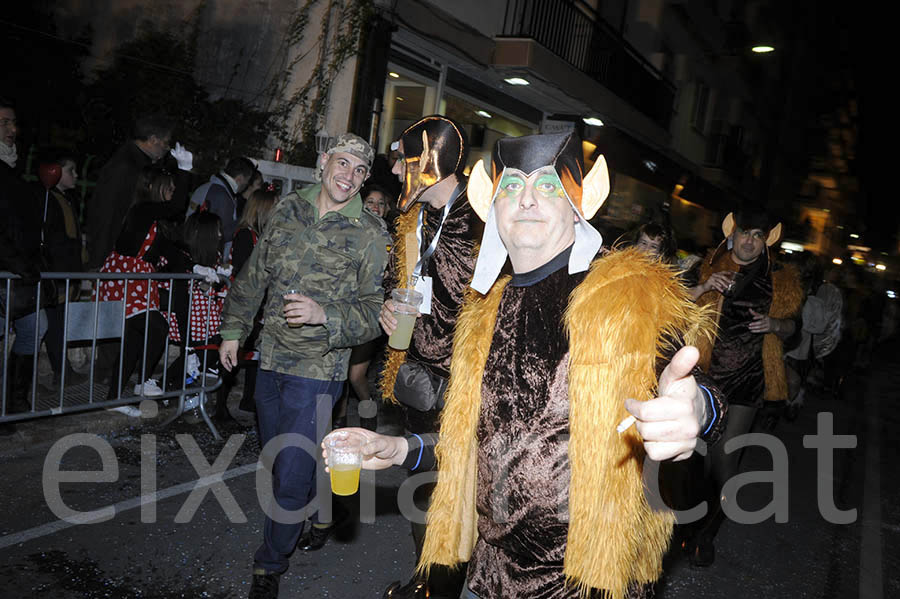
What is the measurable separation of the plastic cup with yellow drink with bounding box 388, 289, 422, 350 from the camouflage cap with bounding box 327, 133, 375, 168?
934mm

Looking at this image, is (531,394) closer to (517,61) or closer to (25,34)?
(25,34)

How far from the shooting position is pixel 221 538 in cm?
409

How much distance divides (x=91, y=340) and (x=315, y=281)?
257 centimetres

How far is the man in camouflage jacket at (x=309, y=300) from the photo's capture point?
3521 millimetres

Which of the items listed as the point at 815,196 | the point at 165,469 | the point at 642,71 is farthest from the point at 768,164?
the point at 165,469

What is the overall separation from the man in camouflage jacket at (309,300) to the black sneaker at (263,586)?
2 cm

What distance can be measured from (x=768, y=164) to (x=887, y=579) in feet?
96.6

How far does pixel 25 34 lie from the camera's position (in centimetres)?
812

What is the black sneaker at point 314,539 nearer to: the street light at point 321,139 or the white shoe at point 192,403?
the white shoe at point 192,403

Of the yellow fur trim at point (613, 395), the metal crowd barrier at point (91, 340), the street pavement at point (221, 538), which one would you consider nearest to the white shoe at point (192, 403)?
the metal crowd barrier at point (91, 340)

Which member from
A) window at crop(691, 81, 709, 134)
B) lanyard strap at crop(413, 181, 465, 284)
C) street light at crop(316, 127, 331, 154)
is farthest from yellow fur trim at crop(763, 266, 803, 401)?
window at crop(691, 81, 709, 134)

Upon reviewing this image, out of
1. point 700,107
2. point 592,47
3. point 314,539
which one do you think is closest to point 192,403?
point 314,539

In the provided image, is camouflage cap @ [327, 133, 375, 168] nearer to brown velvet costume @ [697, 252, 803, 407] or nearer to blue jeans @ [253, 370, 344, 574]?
blue jeans @ [253, 370, 344, 574]

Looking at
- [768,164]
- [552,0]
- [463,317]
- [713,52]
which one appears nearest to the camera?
[463,317]
